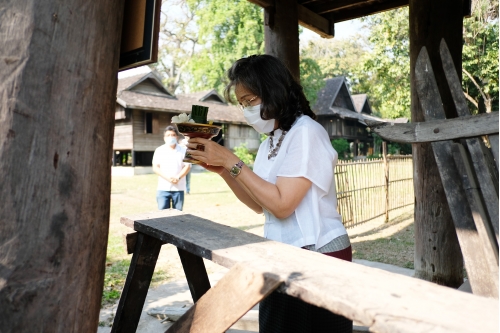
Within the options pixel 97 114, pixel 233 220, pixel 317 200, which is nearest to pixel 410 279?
pixel 317 200

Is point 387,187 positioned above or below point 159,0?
below

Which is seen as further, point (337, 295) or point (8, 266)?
point (8, 266)

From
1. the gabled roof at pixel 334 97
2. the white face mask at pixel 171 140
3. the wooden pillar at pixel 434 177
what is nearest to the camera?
the wooden pillar at pixel 434 177

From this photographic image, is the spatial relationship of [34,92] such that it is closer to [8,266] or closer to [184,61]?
[8,266]

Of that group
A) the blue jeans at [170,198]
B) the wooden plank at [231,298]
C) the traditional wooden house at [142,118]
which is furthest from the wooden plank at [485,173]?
the traditional wooden house at [142,118]

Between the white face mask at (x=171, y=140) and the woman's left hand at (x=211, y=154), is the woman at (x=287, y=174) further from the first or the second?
the white face mask at (x=171, y=140)

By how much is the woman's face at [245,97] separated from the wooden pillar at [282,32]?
1.75m

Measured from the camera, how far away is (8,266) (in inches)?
47.1

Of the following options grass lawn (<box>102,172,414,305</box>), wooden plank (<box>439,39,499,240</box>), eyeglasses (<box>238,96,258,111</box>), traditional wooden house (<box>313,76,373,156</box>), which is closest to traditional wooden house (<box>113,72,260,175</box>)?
traditional wooden house (<box>313,76,373,156</box>)

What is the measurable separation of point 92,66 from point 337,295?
0.97 m

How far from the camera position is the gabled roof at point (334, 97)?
99.0ft

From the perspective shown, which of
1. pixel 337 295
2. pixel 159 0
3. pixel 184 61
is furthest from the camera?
pixel 184 61

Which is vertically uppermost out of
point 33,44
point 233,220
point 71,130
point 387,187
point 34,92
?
point 33,44

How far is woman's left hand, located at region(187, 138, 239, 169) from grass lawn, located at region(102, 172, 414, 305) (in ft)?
2.77
